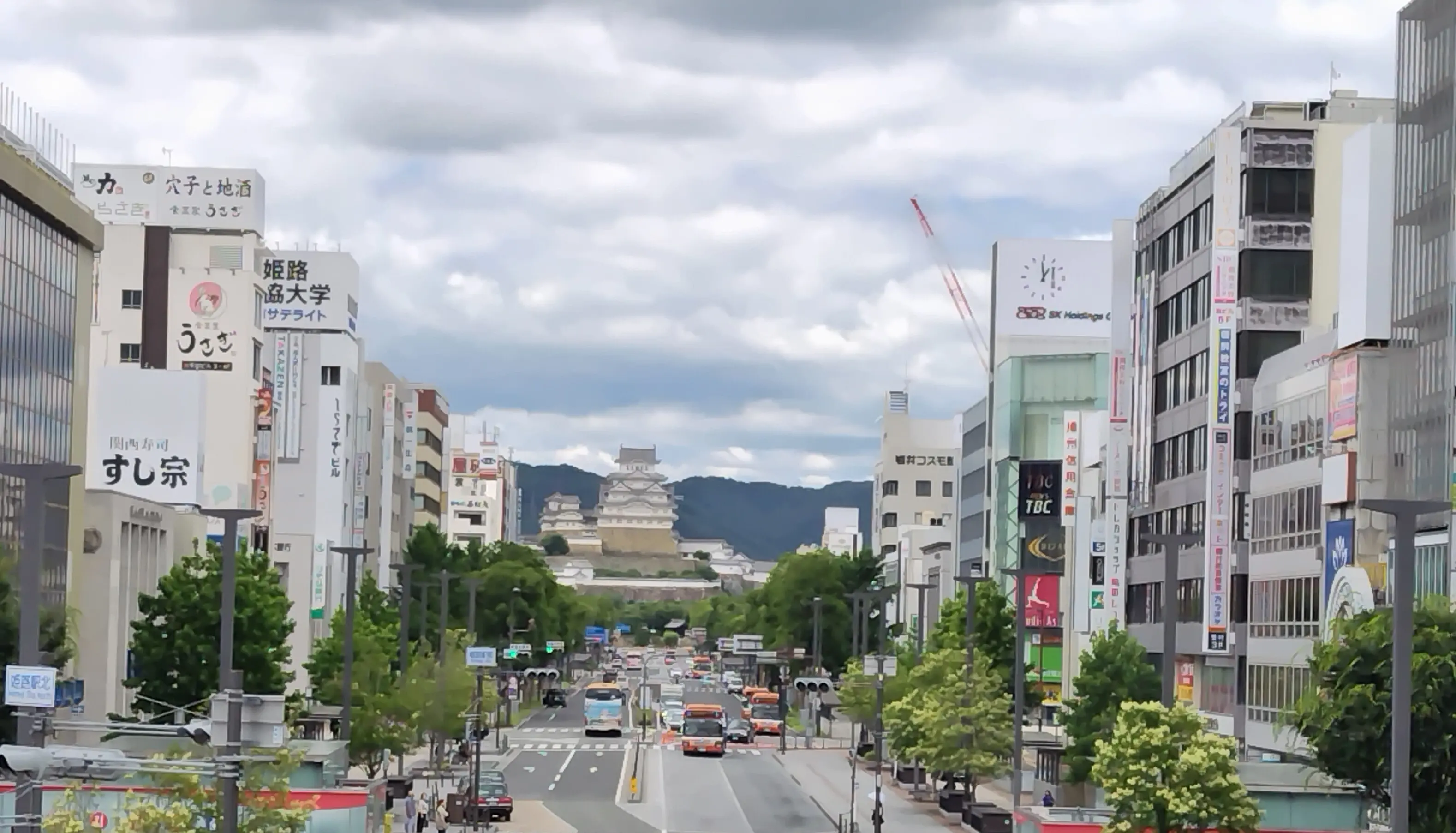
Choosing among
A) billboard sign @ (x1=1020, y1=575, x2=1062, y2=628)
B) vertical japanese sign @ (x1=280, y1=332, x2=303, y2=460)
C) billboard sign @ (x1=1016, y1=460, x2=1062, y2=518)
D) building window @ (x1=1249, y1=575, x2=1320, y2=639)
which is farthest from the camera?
vertical japanese sign @ (x1=280, y1=332, x2=303, y2=460)

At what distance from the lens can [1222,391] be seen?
88.6 metres

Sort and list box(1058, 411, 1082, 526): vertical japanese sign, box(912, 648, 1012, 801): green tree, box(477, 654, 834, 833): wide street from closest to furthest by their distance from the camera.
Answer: box(477, 654, 834, 833): wide street
box(912, 648, 1012, 801): green tree
box(1058, 411, 1082, 526): vertical japanese sign

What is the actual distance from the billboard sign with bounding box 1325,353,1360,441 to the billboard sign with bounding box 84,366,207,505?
53.1 m

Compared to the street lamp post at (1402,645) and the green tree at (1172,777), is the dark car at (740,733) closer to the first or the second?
the green tree at (1172,777)

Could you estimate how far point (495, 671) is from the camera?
6526 inches

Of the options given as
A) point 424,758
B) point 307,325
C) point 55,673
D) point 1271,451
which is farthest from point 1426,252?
point 307,325

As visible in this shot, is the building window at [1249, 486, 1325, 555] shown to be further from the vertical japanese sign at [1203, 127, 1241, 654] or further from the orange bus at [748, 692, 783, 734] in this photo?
the orange bus at [748, 692, 783, 734]

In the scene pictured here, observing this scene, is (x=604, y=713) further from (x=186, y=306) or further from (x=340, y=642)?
(x=340, y=642)

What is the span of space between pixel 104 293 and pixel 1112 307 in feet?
178

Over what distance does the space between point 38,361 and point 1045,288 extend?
326ft

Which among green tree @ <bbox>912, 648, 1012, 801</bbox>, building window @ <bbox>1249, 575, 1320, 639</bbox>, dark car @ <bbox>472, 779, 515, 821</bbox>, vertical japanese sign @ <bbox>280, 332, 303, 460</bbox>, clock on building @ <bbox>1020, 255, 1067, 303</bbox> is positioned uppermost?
clock on building @ <bbox>1020, 255, 1067, 303</bbox>

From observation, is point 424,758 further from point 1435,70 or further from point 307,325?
point 1435,70

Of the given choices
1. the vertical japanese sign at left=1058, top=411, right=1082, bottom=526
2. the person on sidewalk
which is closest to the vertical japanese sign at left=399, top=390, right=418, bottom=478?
the vertical japanese sign at left=1058, top=411, right=1082, bottom=526

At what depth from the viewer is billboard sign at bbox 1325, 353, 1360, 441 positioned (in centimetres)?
7200
